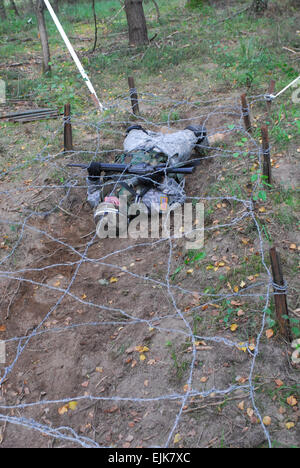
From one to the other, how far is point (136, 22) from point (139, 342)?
8019 mm

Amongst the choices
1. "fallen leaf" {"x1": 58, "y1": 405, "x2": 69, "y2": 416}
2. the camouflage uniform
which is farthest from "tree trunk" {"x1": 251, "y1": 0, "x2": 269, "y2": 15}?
"fallen leaf" {"x1": 58, "y1": 405, "x2": 69, "y2": 416}

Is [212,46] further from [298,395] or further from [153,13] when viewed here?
[298,395]

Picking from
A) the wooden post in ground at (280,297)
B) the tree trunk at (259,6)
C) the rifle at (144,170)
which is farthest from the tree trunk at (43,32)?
the wooden post in ground at (280,297)

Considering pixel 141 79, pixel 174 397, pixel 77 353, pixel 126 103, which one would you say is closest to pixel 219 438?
pixel 174 397

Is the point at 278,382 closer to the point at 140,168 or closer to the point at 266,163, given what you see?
the point at 266,163

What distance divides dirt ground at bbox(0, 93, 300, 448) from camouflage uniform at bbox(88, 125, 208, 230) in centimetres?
37

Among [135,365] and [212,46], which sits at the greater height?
[212,46]

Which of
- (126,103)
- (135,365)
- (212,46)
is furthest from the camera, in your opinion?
(212,46)

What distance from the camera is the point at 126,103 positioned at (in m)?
6.77

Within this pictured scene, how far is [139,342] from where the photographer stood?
3109mm

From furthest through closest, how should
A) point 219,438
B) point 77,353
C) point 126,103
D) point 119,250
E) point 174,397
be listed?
point 126,103
point 119,250
point 77,353
point 174,397
point 219,438

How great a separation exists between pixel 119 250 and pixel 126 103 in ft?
11.7

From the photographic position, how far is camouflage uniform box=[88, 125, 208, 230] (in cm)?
435

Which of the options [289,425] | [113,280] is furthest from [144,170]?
[289,425]
